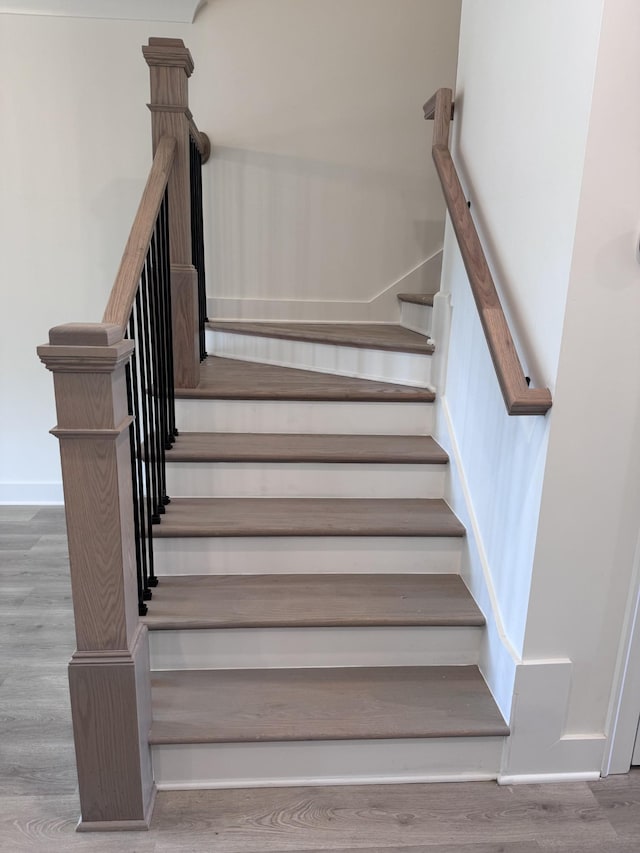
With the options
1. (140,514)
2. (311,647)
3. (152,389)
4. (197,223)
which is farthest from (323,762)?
(197,223)

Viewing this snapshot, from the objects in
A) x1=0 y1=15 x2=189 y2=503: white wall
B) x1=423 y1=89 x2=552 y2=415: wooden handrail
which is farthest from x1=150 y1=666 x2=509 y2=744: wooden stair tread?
x1=0 y1=15 x2=189 y2=503: white wall

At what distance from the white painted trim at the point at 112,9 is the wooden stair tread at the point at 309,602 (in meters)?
2.61

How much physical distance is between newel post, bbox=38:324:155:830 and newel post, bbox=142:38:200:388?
932 mm

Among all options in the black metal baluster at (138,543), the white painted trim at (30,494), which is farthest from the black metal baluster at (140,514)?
the white painted trim at (30,494)

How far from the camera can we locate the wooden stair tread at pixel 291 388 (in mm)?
2285

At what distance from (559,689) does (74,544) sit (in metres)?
1.28

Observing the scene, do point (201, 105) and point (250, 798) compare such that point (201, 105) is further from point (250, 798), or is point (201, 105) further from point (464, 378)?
point (250, 798)

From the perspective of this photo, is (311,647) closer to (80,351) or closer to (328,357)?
(80,351)

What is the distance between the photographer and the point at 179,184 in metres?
2.11

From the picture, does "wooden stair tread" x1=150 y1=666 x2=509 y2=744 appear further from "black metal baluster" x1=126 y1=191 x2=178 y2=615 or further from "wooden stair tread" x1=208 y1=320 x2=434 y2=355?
"wooden stair tread" x1=208 y1=320 x2=434 y2=355

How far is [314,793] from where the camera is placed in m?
1.57

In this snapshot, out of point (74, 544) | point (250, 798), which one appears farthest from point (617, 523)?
point (74, 544)

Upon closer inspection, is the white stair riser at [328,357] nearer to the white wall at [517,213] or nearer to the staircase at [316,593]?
the staircase at [316,593]

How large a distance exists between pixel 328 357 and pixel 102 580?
1.56 metres
